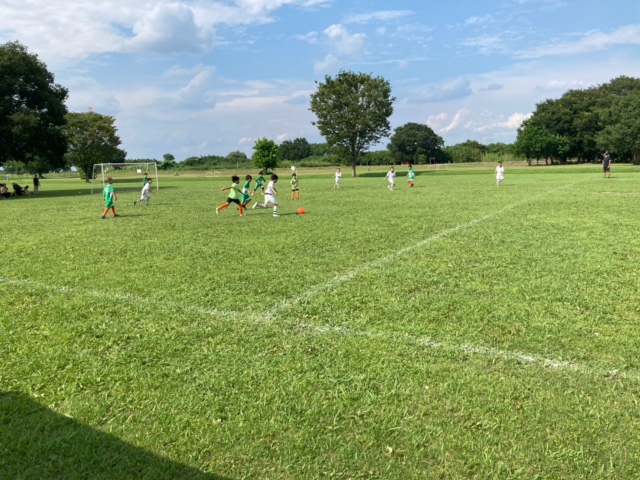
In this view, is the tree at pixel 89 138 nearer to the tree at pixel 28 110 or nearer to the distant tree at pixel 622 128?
the tree at pixel 28 110

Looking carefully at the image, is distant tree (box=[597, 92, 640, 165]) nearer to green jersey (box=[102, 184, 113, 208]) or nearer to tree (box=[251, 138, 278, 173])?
tree (box=[251, 138, 278, 173])

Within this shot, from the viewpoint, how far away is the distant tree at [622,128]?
220ft

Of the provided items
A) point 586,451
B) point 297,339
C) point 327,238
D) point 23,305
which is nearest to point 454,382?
point 586,451

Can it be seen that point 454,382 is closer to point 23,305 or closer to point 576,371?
point 576,371

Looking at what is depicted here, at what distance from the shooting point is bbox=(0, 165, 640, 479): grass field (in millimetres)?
2799

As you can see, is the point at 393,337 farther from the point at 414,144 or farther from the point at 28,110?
the point at 414,144

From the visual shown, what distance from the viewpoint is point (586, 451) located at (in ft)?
9.07

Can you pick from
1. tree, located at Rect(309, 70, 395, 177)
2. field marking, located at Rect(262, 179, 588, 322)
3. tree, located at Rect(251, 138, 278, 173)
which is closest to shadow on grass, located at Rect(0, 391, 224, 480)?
field marking, located at Rect(262, 179, 588, 322)

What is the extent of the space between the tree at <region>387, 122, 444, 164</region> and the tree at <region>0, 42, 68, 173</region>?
8061 cm

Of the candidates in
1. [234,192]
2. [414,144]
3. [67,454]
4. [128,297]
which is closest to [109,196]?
[234,192]

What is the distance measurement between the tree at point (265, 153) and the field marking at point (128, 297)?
75.4m

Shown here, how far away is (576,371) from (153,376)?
354cm

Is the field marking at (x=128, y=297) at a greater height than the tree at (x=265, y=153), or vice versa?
the tree at (x=265, y=153)

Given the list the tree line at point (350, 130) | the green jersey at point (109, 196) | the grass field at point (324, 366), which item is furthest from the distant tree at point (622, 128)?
the green jersey at point (109, 196)
